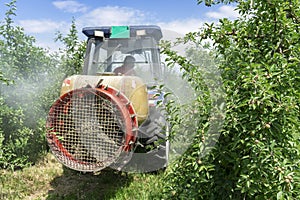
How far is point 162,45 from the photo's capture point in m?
2.44

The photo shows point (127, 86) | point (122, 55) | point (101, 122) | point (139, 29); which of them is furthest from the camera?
point (122, 55)

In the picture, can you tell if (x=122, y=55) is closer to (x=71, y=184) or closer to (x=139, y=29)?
(x=139, y=29)

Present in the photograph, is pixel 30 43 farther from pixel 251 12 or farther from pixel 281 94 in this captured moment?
pixel 281 94

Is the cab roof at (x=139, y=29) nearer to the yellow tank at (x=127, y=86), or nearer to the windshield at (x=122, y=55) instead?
the windshield at (x=122, y=55)

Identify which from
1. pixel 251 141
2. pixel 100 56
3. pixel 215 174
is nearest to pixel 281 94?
pixel 251 141

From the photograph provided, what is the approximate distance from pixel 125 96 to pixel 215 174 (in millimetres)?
1292

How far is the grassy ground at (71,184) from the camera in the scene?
3.85m

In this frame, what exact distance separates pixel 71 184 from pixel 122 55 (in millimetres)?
1740

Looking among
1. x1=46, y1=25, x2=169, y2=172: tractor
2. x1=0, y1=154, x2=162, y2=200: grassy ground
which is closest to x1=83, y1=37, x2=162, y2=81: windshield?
x1=46, y1=25, x2=169, y2=172: tractor

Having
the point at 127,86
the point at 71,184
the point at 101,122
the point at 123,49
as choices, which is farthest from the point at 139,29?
the point at 71,184

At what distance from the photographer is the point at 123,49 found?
4.29 meters

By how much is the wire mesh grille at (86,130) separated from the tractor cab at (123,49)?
96cm

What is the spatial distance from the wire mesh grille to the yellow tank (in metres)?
0.25

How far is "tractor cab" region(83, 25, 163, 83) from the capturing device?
13.6 ft
